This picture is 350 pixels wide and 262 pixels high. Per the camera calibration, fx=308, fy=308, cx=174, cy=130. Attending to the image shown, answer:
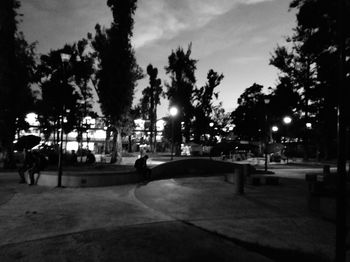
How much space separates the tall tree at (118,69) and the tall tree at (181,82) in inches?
569

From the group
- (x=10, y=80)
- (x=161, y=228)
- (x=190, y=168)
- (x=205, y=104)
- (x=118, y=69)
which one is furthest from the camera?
(x=205, y=104)

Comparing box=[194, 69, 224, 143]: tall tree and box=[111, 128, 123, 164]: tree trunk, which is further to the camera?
box=[194, 69, 224, 143]: tall tree

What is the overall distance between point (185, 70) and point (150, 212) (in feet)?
120

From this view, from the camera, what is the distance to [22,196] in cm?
1044

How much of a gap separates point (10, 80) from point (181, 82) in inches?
976

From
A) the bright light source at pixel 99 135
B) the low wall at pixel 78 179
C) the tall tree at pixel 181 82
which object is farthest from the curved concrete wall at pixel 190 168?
the bright light source at pixel 99 135

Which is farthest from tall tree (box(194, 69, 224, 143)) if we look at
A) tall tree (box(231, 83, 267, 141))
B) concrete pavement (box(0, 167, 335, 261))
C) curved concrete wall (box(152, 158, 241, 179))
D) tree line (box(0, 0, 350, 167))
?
concrete pavement (box(0, 167, 335, 261))

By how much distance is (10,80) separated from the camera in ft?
68.8

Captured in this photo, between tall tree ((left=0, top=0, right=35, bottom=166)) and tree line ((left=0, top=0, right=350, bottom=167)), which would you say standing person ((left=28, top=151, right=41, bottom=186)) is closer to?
tree line ((left=0, top=0, right=350, bottom=167))

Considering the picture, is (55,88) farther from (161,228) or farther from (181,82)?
(161,228)

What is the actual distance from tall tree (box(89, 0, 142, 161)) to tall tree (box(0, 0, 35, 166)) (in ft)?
24.2

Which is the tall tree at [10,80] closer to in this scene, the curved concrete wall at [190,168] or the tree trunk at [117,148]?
the tree trunk at [117,148]

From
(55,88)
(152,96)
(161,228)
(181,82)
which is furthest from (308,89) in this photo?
(152,96)

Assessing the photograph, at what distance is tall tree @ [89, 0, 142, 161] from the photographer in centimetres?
2728
